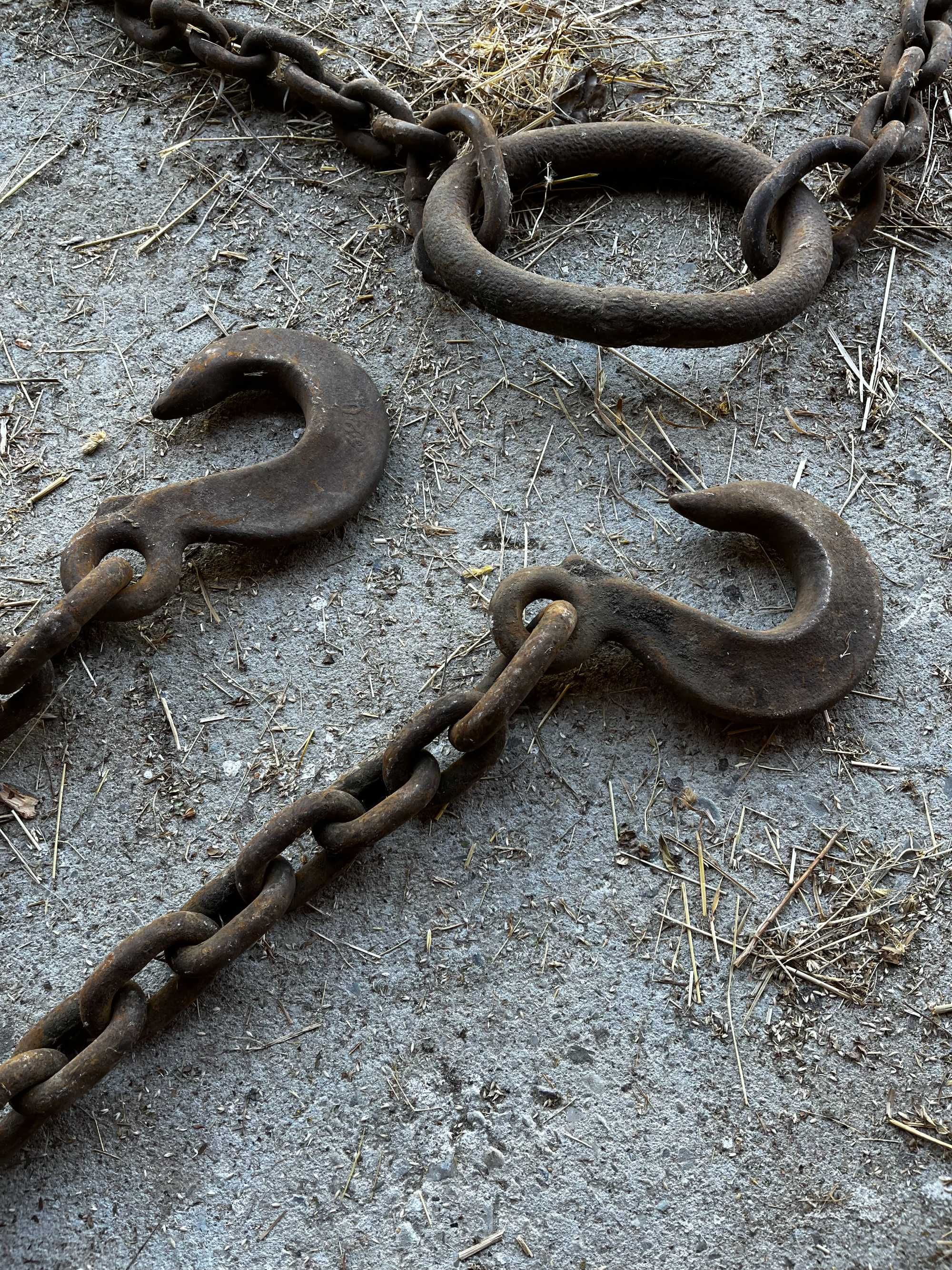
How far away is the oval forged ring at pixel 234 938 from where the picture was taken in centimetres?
165

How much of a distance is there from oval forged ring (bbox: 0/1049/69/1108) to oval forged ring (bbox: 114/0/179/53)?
2264mm

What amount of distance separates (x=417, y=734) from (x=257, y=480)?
0.66 metres

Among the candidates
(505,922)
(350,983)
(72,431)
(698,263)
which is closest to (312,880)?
(350,983)

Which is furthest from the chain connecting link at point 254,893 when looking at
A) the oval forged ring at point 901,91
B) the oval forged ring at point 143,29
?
the oval forged ring at point 143,29

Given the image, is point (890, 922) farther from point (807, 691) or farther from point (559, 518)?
point (559, 518)

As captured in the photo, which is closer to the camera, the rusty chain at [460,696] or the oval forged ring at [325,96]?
the rusty chain at [460,696]

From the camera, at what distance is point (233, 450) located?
2.31 metres

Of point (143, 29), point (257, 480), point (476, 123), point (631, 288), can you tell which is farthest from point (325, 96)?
point (257, 480)

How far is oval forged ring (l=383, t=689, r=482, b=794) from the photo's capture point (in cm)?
178

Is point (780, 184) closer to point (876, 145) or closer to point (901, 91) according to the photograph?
point (876, 145)

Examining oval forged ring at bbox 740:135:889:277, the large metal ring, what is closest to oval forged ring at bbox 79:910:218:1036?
the large metal ring

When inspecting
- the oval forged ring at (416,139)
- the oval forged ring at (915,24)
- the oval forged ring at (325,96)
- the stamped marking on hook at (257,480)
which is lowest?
the stamped marking on hook at (257,480)

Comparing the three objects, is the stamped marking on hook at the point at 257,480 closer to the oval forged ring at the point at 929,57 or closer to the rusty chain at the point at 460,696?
the rusty chain at the point at 460,696

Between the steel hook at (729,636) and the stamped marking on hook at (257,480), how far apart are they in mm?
448
